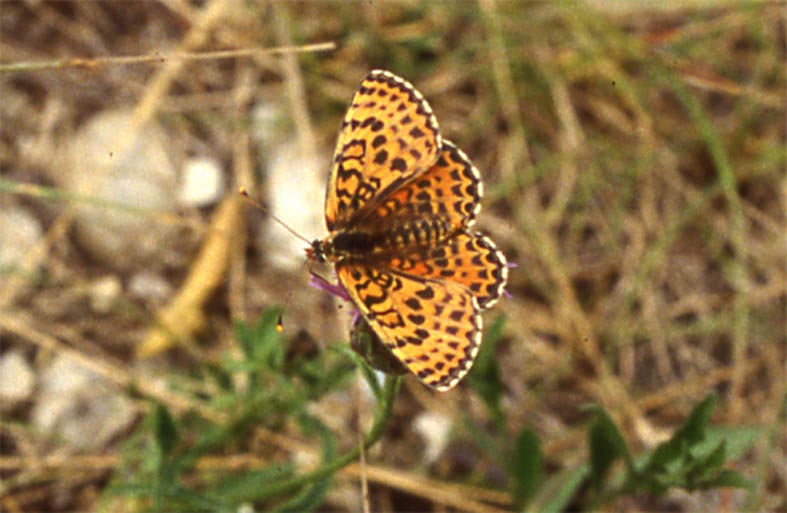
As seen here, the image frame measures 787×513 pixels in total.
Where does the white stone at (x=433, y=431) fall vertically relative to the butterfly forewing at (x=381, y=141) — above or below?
below

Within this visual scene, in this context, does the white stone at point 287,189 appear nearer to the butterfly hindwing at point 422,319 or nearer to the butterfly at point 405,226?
the butterfly at point 405,226

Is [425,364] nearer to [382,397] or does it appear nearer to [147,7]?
[382,397]

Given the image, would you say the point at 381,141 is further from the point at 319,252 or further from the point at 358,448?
the point at 358,448

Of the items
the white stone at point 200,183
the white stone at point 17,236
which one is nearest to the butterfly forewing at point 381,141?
the white stone at point 200,183

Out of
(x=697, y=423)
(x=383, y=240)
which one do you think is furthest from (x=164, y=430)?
(x=697, y=423)

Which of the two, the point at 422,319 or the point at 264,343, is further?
the point at 264,343

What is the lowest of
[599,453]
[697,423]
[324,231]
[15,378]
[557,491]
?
[557,491]

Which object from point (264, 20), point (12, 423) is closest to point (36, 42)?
point (264, 20)
